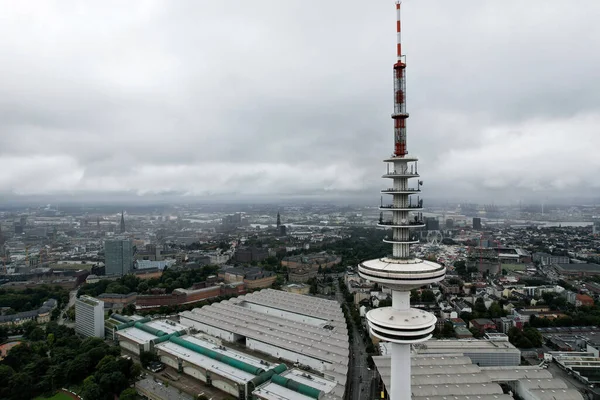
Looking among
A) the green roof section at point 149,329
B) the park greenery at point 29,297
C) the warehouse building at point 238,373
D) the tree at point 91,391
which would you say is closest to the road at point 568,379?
the warehouse building at point 238,373

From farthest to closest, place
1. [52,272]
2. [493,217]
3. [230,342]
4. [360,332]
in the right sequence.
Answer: [493,217] < [52,272] < [360,332] < [230,342]

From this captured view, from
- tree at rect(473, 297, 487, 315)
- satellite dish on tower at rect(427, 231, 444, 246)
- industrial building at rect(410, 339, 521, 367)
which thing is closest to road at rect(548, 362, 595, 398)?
industrial building at rect(410, 339, 521, 367)

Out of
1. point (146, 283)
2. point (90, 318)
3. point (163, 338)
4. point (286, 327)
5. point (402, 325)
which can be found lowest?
point (146, 283)

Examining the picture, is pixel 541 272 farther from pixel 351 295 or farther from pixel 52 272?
pixel 52 272

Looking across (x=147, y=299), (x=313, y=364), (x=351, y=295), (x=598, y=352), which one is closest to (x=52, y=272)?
(x=147, y=299)

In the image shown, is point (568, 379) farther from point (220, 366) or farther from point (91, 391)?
point (91, 391)

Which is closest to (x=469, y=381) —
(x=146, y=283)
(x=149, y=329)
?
(x=149, y=329)
